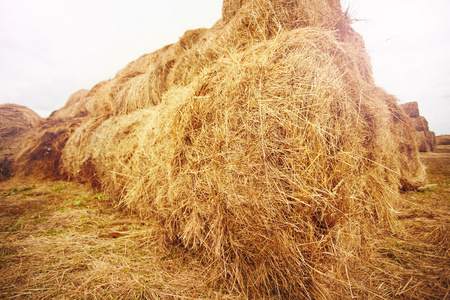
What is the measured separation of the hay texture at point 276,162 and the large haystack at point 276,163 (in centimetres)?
1

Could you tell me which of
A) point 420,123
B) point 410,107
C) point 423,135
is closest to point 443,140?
point 423,135

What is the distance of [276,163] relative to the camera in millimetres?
1479

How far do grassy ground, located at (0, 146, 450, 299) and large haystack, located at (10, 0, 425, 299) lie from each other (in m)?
0.21

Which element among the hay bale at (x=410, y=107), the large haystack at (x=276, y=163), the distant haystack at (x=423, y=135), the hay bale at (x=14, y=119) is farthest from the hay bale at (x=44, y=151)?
the distant haystack at (x=423, y=135)

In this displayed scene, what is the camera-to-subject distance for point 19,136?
7051mm

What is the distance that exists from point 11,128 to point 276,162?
10.5 meters

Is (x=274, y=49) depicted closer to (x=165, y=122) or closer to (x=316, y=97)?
(x=316, y=97)

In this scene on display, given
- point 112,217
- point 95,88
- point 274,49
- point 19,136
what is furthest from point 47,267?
point 95,88

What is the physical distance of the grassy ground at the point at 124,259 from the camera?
1.54m

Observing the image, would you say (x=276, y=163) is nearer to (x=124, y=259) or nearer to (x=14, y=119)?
(x=124, y=259)

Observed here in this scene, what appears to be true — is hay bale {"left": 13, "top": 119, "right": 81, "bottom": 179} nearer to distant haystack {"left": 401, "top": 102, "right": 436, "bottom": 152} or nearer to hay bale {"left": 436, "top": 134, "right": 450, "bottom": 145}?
distant haystack {"left": 401, "top": 102, "right": 436, "bottom": 152}

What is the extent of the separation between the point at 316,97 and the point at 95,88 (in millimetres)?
10409

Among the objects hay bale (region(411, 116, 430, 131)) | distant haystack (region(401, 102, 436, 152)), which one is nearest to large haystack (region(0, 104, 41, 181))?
distant haystack (region(401, 102, 436, 152))

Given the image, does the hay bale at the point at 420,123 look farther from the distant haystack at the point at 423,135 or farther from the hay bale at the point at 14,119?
the hay bale at the point at 14,119
